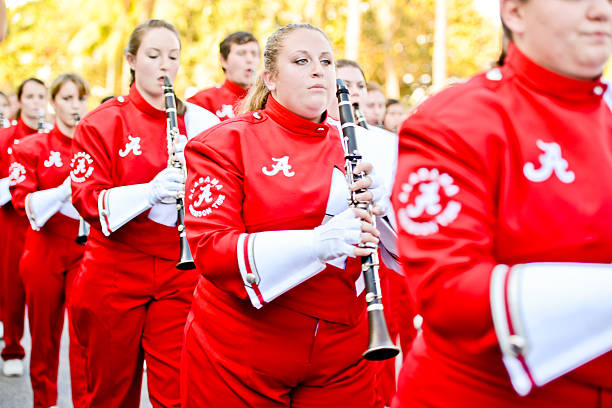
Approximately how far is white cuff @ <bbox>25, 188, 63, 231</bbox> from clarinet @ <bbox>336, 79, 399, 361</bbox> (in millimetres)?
3167

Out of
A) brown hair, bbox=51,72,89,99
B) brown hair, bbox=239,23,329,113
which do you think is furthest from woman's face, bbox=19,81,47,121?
brown hair, bbox=239,23,329,113

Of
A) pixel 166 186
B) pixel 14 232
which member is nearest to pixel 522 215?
pixel 166 186

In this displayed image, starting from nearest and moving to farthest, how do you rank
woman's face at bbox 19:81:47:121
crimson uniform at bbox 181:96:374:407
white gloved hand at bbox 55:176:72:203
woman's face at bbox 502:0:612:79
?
woman's face at bbox 502:0:612:79
crimson uniform at bbox 181:96:374:407
white gloved hand at bbox 55:176:72:203
woman's face at bbox 19:81:47:121

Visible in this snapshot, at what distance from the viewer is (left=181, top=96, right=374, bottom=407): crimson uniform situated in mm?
3318

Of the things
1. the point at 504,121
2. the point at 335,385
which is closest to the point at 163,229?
the point at 335,385

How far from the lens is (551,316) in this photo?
1875 mm

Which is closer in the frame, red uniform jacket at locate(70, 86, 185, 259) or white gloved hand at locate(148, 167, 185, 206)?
white gloved hand at locate(148, 167, 185, 206)

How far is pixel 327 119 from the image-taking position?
377 centimetres

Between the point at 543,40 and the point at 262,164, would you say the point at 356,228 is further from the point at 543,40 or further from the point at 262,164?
the point at 543,40

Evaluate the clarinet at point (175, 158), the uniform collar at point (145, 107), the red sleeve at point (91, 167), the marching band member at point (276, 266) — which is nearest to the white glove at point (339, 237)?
the marching band member at point (276, 266)

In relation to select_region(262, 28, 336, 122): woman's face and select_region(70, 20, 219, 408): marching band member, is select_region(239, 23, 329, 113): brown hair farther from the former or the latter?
select_region(70, 20, 219, 408): marching band member

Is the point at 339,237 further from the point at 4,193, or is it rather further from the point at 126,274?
the point at 4,193

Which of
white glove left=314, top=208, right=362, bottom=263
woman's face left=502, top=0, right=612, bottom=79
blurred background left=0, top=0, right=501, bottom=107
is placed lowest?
blurred background left=0, top=0, right=501, bottom=107

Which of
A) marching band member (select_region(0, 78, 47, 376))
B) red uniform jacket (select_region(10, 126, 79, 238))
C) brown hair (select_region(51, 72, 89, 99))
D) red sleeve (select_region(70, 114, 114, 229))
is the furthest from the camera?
marching band member (select_region(0, 78, 47, 376))
